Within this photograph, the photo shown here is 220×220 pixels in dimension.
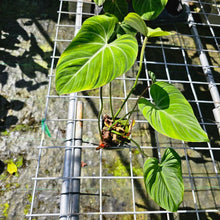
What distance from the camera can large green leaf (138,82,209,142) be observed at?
650 mm

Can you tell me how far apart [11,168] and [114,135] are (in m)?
0.76

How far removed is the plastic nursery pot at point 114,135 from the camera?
0.96 metres

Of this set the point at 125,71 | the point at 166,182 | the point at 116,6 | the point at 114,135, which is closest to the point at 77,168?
the point at 114,135

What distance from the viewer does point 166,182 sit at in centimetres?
72

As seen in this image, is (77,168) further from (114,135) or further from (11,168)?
(11,168)

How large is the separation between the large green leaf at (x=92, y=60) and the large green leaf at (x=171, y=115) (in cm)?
19

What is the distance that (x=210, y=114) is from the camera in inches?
60.7

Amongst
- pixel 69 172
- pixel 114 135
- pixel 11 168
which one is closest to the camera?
pixel 69 172

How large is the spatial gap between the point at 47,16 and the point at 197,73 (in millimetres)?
1465

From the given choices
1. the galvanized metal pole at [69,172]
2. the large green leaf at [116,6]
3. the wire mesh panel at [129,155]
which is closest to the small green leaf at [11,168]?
the wire mesh panel at [129,155]

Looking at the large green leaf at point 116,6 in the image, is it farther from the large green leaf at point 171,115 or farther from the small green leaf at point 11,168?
the small green leaf at point 11,168

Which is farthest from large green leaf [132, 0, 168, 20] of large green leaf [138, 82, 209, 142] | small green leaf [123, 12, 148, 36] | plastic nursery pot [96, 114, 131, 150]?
plastic nursery pot [96, 114, 131, 150]

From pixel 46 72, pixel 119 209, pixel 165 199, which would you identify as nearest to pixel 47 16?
pixel 46 72

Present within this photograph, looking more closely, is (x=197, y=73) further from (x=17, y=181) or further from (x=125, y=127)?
(x=17, y=181)
